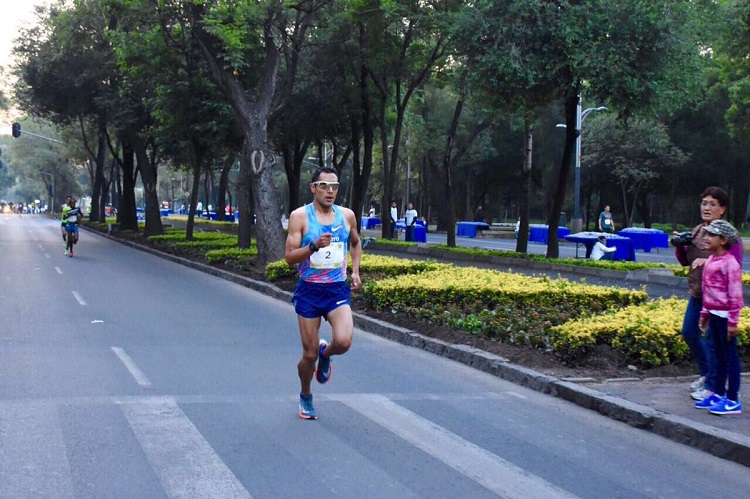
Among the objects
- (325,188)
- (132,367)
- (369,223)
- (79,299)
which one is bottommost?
(79,299)

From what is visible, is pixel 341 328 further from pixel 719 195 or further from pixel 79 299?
pixel 79 299

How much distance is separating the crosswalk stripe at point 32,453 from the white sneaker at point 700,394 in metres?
5.08

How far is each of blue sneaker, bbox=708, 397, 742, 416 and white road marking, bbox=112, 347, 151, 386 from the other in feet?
16.1

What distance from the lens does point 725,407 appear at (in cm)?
703

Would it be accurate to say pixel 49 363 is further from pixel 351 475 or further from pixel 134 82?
pixel 134 82

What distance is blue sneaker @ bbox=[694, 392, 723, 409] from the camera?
7118 mm

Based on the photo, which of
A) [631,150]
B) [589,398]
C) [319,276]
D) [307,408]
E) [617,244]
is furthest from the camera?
[631,150]

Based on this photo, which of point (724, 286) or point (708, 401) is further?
point (708, 401)

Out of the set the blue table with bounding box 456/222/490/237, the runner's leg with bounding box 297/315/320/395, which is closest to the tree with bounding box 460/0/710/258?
the runner's leg with bounding box 297/315/320/395

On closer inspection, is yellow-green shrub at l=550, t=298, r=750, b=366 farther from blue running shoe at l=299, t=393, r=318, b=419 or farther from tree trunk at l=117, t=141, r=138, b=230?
tree trunk at l=117, t=141, r=138, b=230

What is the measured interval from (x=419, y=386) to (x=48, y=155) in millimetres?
86224

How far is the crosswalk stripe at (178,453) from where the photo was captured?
Result: 16.7 ft

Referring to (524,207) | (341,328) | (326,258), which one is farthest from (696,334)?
(524,207)

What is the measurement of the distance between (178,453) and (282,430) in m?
0.94
